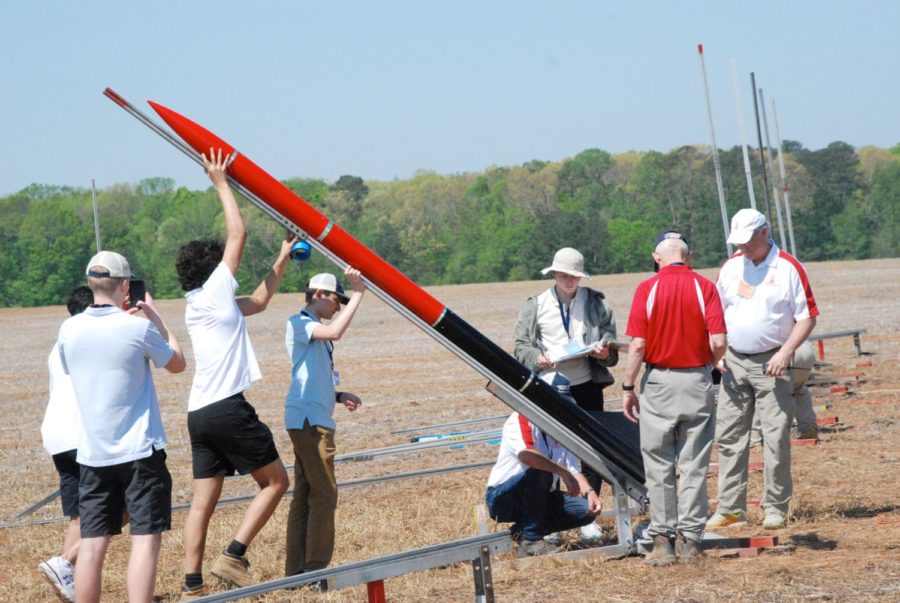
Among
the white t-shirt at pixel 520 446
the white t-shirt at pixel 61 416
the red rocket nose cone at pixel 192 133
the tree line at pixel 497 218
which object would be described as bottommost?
the white t-shirt at pixel 520 446

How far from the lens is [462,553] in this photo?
5.83 metres

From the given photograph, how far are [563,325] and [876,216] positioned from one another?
3234 inches

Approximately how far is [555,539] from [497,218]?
8776 centimetres

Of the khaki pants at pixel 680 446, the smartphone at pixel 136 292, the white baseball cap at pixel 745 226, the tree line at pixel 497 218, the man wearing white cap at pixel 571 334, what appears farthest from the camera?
the tree line at pixel 497 218

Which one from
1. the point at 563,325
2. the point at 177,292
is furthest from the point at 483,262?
the point at 563,325

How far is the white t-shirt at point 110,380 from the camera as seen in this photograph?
5.40m

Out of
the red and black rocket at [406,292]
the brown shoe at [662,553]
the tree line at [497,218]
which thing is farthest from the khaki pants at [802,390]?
the tree line at [497,218]

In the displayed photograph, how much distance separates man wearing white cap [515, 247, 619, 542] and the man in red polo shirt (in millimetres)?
991

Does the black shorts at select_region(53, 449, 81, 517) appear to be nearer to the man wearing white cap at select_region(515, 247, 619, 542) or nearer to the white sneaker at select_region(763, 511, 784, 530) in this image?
the man wearing white cap at select_region(515, 247, 619, 542)

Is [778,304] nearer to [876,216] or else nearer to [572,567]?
[572,567]

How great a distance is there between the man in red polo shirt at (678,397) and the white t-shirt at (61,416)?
2967 mm

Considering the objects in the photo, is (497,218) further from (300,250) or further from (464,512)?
(300,250)

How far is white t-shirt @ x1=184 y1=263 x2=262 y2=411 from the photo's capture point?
630 centimetres

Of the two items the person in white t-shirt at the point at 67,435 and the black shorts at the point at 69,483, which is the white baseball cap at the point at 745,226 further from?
the black shorts at the point at 69,483
